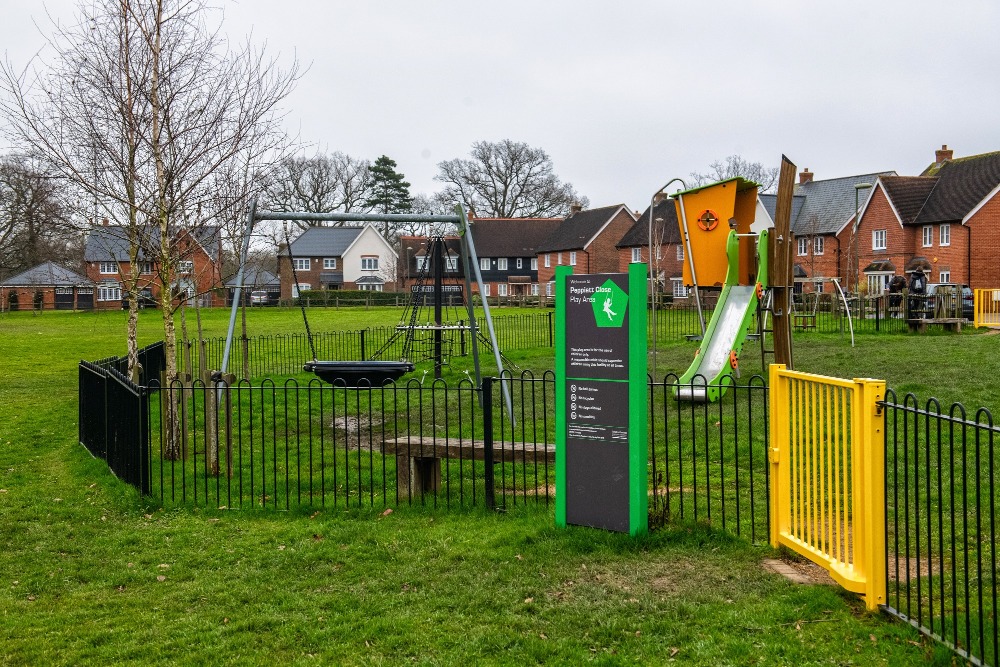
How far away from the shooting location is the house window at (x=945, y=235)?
154 ft

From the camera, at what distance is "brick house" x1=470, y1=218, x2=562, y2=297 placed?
7569 centimetres

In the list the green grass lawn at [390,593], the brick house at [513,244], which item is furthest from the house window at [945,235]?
the green grass lawn at [390,593]

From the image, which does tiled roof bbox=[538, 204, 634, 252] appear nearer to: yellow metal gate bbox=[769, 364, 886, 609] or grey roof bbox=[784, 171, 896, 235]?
grey roof bbox=[784, 171, 896, 235]

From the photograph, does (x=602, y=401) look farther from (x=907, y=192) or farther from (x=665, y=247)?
(x=665, y=247)

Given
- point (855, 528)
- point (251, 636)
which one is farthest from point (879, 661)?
point (251, 636)

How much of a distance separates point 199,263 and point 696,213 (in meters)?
45.4

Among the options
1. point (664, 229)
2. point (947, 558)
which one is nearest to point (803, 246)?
point (664, 229)

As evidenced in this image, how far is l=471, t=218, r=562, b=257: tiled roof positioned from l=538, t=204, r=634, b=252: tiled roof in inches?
107

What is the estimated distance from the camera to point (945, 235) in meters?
47.3

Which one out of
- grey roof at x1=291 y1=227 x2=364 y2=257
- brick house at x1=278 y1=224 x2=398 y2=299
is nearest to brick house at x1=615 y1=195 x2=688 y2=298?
brick house at x1=278 y1=224 x2=398 y2=299

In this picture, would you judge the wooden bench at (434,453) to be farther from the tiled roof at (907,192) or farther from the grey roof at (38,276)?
the grey roof at (38,276)

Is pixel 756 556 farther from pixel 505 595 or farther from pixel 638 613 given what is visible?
pixel 505 595

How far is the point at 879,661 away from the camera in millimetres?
4637

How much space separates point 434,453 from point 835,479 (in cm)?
401
